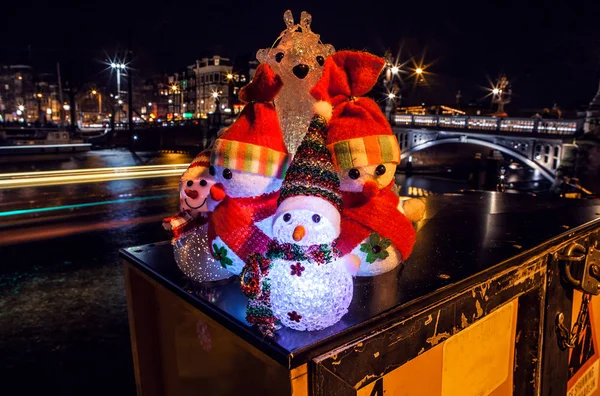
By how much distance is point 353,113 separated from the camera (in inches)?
69.9

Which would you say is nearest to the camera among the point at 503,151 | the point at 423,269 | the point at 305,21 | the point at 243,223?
the point at 243,223

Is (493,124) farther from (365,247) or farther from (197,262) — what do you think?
(197,262)

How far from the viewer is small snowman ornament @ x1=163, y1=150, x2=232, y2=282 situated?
1785mm

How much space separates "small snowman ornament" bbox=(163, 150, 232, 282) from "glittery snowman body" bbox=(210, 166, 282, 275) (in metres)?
0.07

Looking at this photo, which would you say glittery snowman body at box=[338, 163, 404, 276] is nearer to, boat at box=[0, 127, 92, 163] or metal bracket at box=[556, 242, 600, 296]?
metal bracket at box=[556, 242, 600, 296]

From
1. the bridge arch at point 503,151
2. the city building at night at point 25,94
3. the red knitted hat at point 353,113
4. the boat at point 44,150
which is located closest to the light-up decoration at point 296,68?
the red knitted hat at point 353,113

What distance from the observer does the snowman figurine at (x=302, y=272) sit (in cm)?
127

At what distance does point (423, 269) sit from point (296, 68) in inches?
44.4

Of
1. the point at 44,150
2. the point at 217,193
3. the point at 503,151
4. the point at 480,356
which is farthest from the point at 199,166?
the point at 44,150

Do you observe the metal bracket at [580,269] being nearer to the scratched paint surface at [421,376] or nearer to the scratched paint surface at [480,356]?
the scratched paint surface at [480,356]

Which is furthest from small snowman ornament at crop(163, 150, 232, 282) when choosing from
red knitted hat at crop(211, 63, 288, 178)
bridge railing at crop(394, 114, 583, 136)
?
bridge railing at crop(394, 114, 583, 136)

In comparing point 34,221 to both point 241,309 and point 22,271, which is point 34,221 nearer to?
point 22,271

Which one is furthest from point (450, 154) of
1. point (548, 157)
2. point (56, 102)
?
point (56, 102)

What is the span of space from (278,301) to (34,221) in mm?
9899
